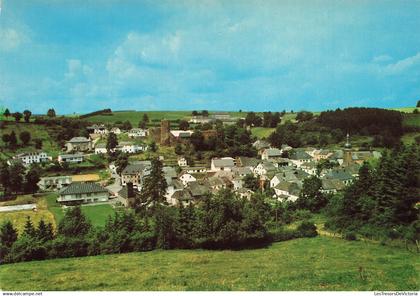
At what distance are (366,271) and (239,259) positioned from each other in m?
4.23

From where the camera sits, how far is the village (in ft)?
93.7

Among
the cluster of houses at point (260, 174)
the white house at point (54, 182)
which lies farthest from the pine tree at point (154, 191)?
the white house at point (54, 182)

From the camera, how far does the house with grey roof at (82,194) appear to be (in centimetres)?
2761

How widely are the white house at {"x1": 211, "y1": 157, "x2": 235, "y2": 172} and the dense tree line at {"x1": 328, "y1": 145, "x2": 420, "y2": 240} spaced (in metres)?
19.2

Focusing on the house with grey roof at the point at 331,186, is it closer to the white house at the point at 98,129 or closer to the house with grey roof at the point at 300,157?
the house with grey roof at the point at 300,157

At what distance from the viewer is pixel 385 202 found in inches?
714

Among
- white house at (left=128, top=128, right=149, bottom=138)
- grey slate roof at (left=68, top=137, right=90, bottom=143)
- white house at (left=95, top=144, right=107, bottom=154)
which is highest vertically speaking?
white house at (left=128, top=128, right=149, bottom=138)

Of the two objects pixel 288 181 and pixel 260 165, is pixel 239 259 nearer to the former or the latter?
pixel 288 181

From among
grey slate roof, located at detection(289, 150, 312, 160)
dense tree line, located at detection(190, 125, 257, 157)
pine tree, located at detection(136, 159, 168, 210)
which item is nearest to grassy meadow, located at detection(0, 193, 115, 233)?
pine tree, located at detection(136, 159, 168, 210)

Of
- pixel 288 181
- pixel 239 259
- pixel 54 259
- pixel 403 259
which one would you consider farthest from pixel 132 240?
pixel 288 181

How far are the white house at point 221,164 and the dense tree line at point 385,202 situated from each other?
19.2 metres

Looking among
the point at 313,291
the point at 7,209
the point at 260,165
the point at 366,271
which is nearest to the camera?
the point at 313,291

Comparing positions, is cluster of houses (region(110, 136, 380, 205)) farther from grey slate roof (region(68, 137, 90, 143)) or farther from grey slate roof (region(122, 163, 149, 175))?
grey slate roof (region(68, 137, 90, 143))

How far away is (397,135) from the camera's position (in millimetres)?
42344
